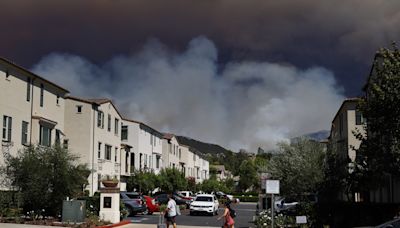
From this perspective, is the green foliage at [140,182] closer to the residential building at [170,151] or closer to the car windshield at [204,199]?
the residential building at [170,151]

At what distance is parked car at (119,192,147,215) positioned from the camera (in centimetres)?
3812

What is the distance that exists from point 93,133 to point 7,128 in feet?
48.1

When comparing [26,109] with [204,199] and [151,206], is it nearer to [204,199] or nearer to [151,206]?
[151,206]

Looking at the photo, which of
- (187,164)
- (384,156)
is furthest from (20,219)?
(187,164)

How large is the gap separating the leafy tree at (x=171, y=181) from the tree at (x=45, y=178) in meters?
40.2

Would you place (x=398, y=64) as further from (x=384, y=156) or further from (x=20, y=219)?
(x=20, y=219)

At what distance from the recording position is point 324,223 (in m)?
27.1

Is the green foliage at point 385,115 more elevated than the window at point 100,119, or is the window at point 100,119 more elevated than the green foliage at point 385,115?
the window at point 100,119

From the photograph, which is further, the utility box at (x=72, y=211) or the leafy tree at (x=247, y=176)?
the leafy tree at (x=247, y=176)

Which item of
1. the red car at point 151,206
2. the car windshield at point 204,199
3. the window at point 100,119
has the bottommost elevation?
the red car at point 151,206

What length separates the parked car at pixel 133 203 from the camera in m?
38.1

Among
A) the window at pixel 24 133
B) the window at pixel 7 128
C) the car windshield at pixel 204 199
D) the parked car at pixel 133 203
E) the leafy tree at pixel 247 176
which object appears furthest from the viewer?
the leafy tree at pixel 247 176

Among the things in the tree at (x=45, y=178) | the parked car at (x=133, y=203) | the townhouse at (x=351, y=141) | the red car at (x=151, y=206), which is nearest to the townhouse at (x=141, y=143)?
the townhouse at (x=351, y=141)

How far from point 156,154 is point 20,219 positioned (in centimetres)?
5076
